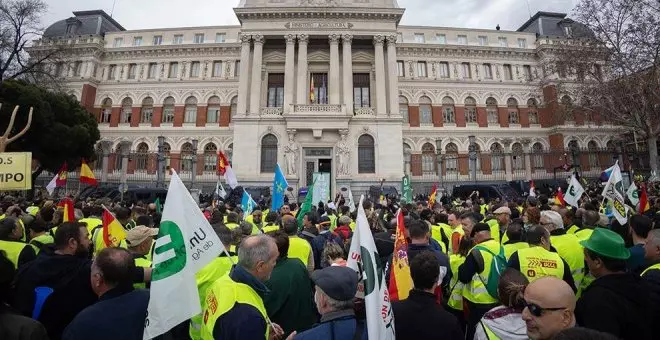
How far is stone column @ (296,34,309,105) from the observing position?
1107 inches

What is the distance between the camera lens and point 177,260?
8.89ft

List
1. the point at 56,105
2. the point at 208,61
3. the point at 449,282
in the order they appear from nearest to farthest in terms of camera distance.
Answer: the point at 449,282, the point at 56,105, the point at 208,61

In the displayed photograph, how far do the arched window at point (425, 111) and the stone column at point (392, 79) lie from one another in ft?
27.0

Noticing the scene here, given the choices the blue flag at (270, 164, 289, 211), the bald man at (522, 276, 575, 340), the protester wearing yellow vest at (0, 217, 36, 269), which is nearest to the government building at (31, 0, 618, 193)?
the blue flag at (270, 164, 289, 211)

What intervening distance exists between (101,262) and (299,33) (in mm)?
28832

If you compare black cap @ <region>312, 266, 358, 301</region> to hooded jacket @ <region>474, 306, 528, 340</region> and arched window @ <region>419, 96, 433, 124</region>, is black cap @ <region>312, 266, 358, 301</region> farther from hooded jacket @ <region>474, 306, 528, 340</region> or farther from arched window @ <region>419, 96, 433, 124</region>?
arched window @ <region>419, 96, 433, 124</region>

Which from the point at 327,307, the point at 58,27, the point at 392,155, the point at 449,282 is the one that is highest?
the point at 58,27

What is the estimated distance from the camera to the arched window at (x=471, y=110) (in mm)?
36625

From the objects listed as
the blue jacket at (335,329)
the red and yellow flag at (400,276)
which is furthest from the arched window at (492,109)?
the blue jacket at (335,329)

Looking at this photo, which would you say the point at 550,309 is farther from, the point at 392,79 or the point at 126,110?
the point at 126,110

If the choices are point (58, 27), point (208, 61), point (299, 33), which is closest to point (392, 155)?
point (299, 33)

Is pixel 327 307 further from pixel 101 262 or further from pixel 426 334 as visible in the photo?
pixel 101 262

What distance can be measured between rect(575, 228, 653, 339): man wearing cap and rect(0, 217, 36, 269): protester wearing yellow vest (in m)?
5.48

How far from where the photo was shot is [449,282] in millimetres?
4246
